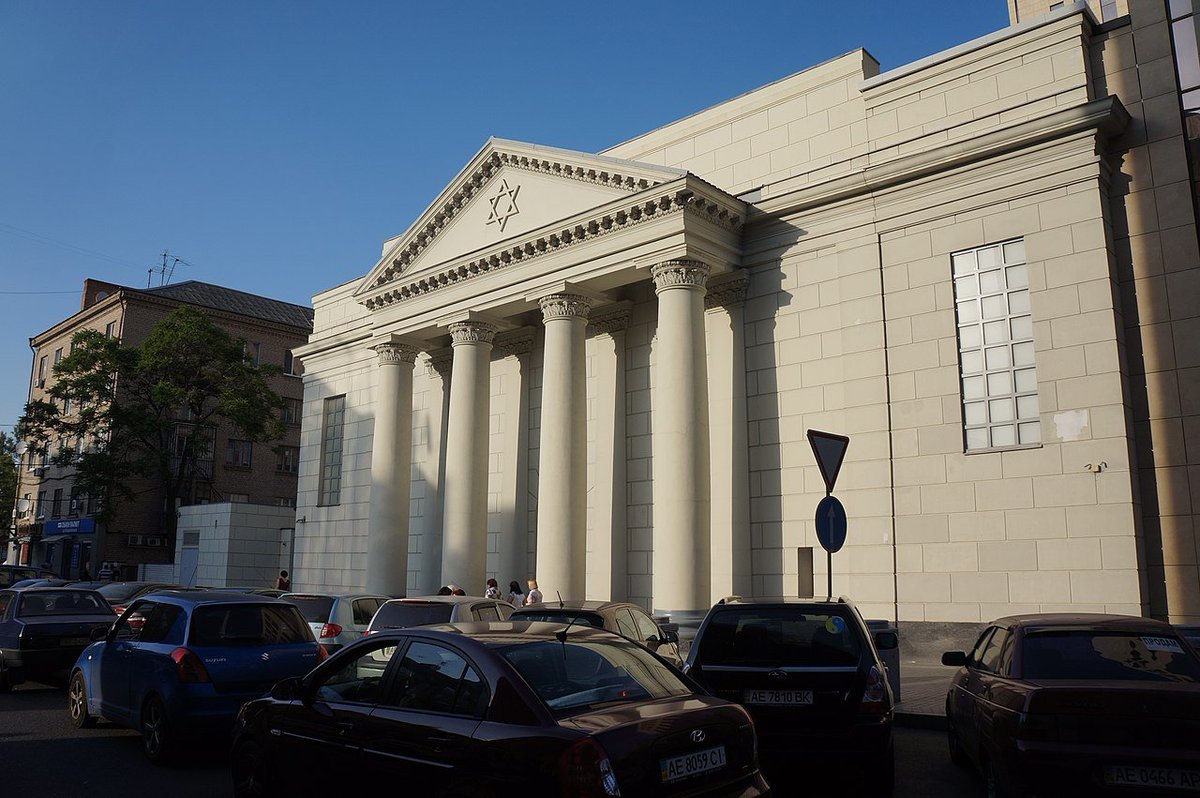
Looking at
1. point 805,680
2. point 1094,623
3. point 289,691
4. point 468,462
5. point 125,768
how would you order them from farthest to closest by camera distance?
point 468,462, point 125,768, point 805,680, point 1094,623, point 289,691

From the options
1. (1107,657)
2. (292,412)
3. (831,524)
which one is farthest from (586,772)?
(292,412)

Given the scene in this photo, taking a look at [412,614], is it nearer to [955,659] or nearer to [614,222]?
[955,659]

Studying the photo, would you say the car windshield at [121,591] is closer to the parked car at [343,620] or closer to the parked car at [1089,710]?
the parked car at [343,620]

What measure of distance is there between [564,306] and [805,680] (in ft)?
53.5

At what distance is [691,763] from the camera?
4773mm

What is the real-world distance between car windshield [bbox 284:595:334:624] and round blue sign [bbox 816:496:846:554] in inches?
308

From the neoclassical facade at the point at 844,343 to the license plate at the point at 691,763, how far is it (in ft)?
43.9

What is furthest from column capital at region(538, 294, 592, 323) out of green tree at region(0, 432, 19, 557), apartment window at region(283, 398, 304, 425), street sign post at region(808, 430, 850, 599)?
Result: green tree at region(0, 432, 19, 557)

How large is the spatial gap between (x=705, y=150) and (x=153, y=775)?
19872 mm

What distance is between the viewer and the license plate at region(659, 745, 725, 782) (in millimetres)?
4625

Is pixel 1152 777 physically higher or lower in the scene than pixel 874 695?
lower

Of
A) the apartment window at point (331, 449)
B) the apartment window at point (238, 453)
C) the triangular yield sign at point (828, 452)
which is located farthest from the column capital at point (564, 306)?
the apartment window at point (238, 453)

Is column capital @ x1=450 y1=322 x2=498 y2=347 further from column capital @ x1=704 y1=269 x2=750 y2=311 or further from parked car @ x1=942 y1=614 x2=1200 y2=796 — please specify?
parked car @ x1=942 y1=614 x2=1200 y2=796

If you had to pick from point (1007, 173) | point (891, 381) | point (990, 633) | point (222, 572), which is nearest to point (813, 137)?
point (1007, 173)
